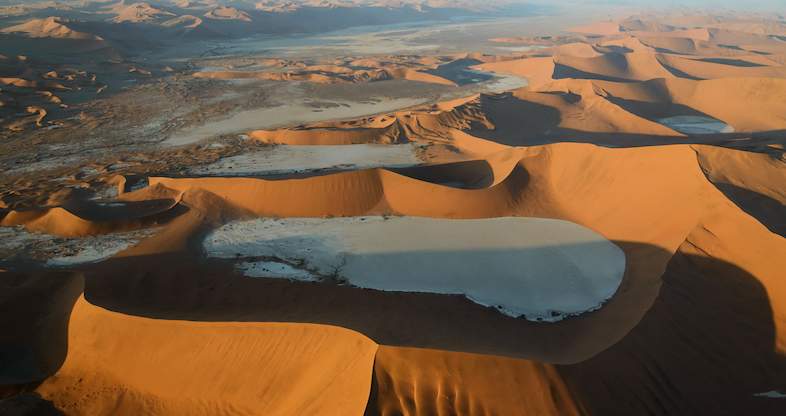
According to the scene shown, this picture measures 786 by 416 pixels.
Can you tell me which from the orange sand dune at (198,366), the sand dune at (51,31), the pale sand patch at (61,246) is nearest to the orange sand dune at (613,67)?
the pale sand patch at (61,246)

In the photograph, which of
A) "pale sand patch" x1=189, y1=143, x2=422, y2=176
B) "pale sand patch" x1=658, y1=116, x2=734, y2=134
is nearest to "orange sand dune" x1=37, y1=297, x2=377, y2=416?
"pale sand patch" x1=189, y1=143, x2=422, y2=176

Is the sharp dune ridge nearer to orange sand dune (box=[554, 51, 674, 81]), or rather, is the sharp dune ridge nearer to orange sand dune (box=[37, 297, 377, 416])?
orange sand dune (box=[37, 297, 377, 416])

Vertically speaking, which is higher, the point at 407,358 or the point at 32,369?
the point at 407,358

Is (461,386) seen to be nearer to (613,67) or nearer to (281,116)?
(281,116)

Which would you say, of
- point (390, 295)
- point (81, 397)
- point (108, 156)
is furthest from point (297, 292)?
point (108, 156)

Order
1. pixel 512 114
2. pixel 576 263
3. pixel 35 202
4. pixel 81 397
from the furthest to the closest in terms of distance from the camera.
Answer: pixel 512 114
pixel 35 202
pixel 576 263
pixel 81 397

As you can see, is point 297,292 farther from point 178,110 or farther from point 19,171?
point 178,110

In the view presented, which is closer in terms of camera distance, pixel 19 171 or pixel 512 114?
pixel 19 171

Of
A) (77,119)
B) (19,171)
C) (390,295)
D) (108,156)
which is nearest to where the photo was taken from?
(390,295)
